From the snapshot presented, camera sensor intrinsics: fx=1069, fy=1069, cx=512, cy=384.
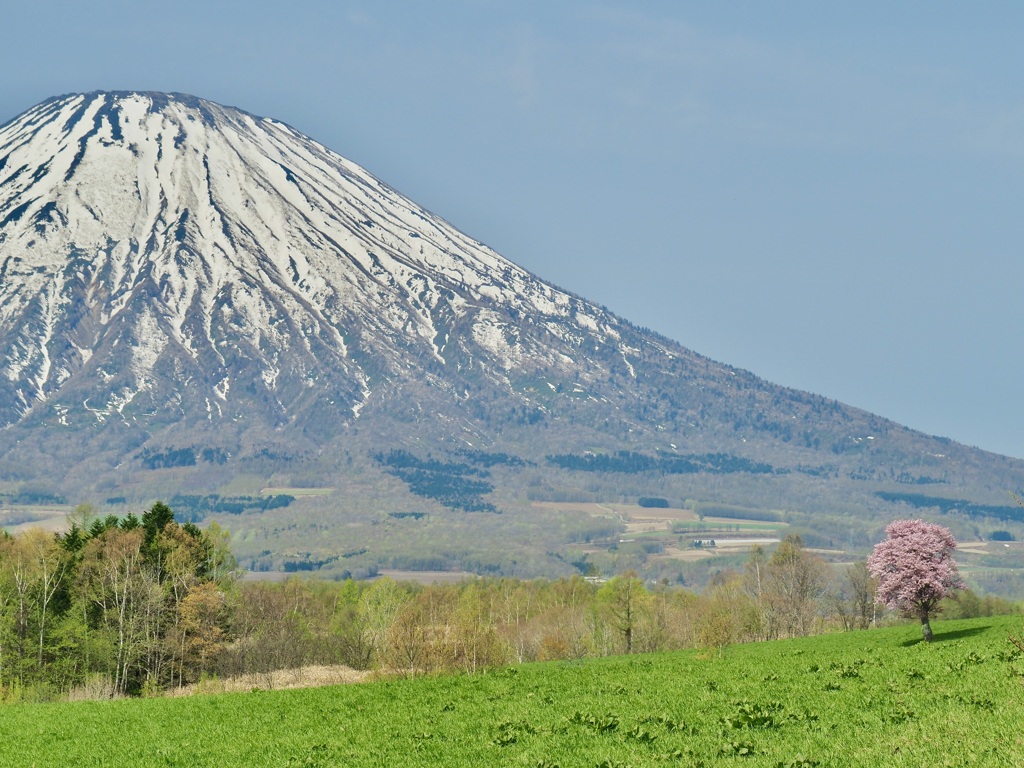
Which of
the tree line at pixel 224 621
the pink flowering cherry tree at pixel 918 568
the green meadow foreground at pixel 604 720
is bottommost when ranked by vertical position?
the tree line at pixel 224 621

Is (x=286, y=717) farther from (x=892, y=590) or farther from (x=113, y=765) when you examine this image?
(x=892, y=590)

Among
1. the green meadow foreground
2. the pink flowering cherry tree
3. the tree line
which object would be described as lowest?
the tree line

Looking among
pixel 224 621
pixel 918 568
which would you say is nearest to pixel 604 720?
pixel 918 568

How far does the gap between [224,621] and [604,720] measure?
64.9 meters

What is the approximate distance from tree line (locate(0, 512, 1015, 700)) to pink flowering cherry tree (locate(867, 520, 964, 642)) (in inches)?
550

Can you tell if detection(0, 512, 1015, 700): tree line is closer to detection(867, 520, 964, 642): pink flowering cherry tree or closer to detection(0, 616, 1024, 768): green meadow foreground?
detection(0, 616, 1024, 768): green meadow foreground

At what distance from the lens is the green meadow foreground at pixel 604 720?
23375 millimetres

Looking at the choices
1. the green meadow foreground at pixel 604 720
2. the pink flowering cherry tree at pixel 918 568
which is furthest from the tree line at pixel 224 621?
the pink flowering cherry tree at pixel 918 568

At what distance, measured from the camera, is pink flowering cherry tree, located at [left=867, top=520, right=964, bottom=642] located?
185 ft

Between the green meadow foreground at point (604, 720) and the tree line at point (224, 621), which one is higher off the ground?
the green meadow foreground at point (604, 720)

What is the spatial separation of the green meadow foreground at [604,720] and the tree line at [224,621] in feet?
41.7

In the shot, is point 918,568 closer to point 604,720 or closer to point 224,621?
point 604,720

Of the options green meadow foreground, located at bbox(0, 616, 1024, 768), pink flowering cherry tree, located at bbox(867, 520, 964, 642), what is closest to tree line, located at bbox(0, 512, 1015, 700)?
green meadow foreground, located at bbox(0, 616, 1024, 768)

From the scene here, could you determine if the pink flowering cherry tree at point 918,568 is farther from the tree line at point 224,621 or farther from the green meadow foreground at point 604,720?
the tree line at point 224,621
